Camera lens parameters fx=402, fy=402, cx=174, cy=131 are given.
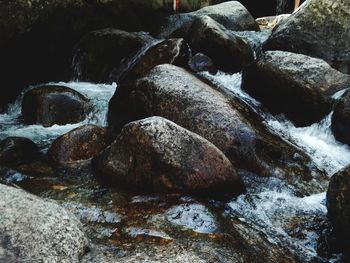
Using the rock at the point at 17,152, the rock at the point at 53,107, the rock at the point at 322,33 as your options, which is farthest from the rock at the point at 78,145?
the rock at the point at 322,33

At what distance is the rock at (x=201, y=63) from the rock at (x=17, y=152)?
4.31 m

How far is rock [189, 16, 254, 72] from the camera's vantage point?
9461 millimetres

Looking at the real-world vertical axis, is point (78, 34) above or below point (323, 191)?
above

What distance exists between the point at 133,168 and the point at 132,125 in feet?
1.83

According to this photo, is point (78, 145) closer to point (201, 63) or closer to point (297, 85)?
point (297, 85)

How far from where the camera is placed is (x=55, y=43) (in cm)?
970

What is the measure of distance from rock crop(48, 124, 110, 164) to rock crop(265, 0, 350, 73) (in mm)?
5461

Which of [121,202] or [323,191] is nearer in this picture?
[121,202]

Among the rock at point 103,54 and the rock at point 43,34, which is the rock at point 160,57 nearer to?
the rock at point 103,54

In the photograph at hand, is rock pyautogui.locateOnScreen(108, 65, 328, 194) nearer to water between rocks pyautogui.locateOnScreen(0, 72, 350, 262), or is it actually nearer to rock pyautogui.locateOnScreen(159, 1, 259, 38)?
water between rocks pyautogui.locateOnScreen(0, 72, 350, 262)

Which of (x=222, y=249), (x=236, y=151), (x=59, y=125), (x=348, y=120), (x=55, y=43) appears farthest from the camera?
(x=55, y=43)

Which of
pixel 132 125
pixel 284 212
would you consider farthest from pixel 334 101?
pixel 132 125

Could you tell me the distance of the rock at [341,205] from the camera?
3822 mm

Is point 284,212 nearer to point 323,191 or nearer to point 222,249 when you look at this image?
point 323,191
